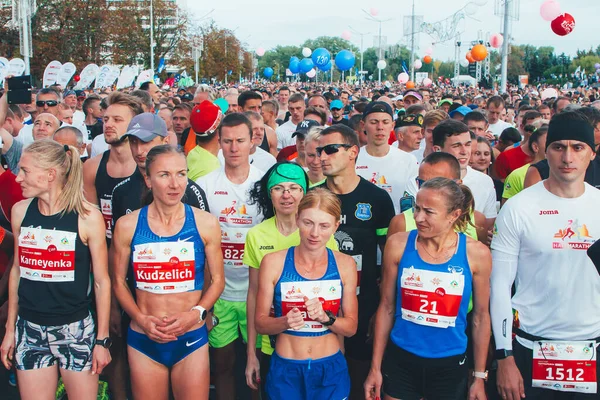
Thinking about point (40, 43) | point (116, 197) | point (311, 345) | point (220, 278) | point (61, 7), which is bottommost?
point (311, 345)

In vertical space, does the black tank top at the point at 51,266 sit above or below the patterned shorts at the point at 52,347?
above

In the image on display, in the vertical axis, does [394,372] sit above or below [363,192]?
below

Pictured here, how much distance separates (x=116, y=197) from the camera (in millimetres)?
4223

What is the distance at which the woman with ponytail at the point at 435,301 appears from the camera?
10.7 ft

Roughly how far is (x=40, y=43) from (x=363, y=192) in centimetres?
3567

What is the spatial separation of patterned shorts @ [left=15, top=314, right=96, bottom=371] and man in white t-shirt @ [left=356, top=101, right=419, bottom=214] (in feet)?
9.79

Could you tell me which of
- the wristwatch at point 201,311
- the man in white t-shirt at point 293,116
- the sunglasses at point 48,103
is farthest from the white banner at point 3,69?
the wristwatch at point 201,311

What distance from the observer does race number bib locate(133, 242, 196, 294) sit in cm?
353

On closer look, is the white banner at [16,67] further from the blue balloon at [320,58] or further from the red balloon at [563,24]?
the red balloon at [563,24]

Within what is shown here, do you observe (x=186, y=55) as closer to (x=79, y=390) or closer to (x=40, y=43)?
(x=40, y=43)

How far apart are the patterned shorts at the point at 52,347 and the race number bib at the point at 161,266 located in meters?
0.51

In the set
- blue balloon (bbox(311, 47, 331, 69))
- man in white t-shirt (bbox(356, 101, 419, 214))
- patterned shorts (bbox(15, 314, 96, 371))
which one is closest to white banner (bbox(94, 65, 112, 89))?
blue balloon (bbox(311, 47, 331, 69))

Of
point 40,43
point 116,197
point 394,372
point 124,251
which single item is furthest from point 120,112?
point 40,43

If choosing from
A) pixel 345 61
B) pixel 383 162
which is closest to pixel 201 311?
pixel 383 162
